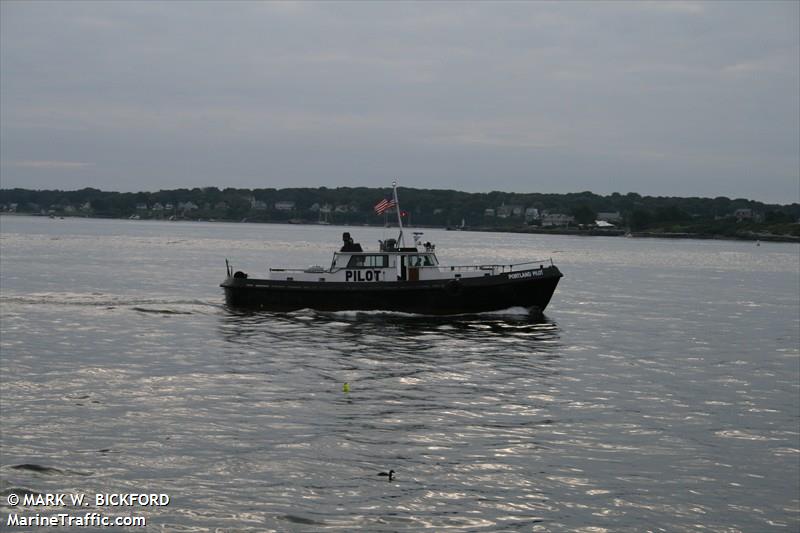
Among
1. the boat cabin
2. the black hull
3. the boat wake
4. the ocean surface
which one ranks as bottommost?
the ocean surface

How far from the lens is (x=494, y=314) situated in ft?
127

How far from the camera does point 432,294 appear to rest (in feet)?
124

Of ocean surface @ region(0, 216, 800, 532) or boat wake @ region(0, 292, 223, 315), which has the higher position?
boat wake @ region(0, 292, 223, 315)

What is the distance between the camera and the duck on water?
123 feet

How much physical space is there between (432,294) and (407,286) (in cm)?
116

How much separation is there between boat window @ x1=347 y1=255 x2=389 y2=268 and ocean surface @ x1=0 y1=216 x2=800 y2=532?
2171mm

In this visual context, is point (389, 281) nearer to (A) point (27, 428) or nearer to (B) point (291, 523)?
(A) point (27, 428)

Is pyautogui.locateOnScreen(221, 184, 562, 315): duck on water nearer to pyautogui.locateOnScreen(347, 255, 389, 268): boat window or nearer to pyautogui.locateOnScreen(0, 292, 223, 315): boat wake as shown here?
pyautogui.locateOnScreen(347, 255, 389, 268): boat window

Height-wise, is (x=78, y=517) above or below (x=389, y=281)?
below

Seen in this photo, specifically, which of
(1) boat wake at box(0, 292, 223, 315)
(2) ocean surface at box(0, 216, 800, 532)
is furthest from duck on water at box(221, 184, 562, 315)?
(1) boat wake at box(0, 292, 223, 315)

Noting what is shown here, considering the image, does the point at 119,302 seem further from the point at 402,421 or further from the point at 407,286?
the point at 402,421

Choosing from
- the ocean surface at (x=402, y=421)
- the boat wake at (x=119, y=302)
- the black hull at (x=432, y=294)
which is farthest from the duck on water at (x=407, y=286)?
the boat wake at (x=119, y=302)

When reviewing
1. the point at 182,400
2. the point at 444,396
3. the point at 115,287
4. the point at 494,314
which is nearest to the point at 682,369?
the point at 444,396

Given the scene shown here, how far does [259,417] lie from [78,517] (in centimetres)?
637
